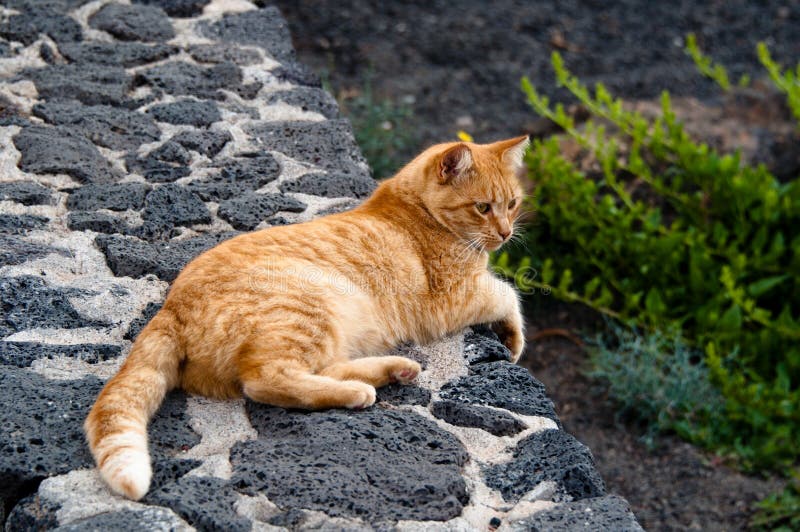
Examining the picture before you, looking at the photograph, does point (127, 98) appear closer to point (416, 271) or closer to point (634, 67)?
point (416, 271)

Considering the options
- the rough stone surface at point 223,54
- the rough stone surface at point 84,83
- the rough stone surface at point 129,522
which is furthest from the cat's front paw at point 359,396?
the rough stone surface at point 223,54

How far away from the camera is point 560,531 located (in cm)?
245

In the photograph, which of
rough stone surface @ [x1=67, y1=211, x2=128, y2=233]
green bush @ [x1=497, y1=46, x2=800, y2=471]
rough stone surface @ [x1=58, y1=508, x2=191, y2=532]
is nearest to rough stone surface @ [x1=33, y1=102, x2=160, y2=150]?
rough stone surface @ [x1=67, y1=211, x2=128, y2=233]

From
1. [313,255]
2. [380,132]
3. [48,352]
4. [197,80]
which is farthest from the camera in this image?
[380,132]

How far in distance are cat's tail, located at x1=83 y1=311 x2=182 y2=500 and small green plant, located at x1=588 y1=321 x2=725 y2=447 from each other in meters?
2.94

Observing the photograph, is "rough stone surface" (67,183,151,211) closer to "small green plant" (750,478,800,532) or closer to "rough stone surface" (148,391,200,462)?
"rough stone surface" (148,391,200,462)

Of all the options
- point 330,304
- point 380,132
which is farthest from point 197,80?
point 330,304

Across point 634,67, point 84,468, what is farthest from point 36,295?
point 634,67

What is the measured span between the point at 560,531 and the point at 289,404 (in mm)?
867

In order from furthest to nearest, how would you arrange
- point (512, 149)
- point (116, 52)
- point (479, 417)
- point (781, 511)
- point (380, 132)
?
1. point (380, 132)
2. point (116, 52)
3. point (781, 511)
4. point (512, 149)
5. point (479, 417)

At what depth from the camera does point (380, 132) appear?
664 centimetres

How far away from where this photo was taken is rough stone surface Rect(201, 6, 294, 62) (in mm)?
5188

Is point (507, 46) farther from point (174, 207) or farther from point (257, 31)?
point (174, 207)

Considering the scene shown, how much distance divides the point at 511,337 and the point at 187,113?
6.57 feet
